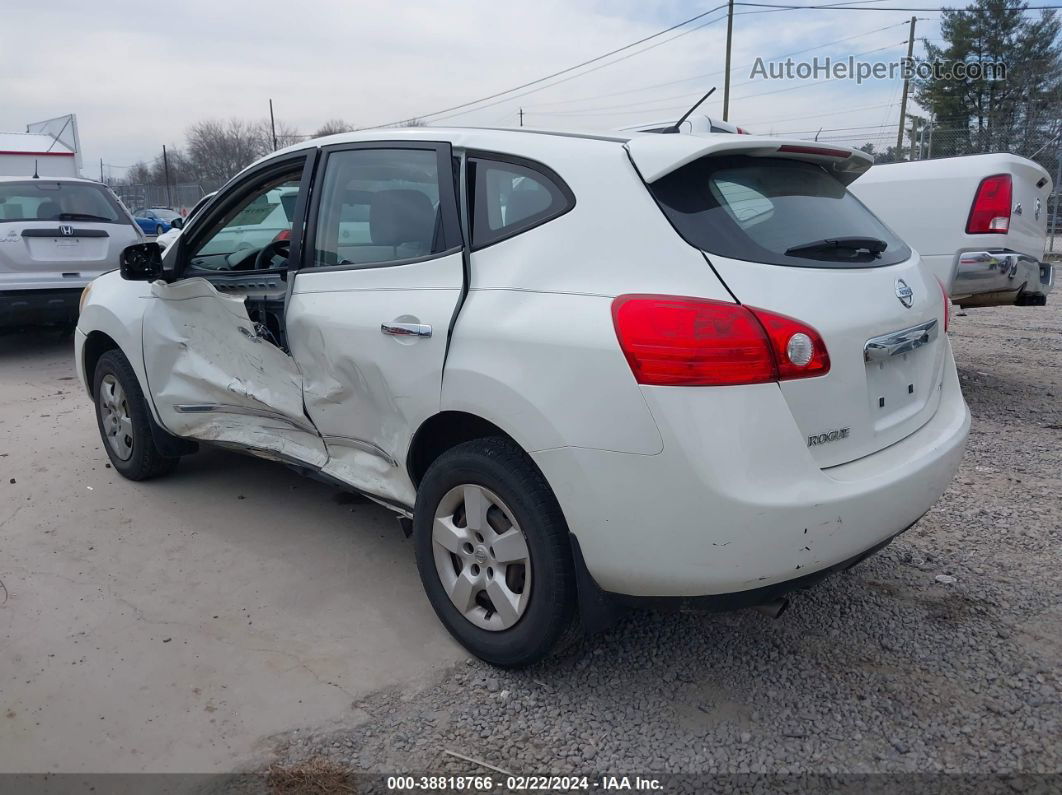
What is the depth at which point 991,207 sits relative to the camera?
5695 millimetres

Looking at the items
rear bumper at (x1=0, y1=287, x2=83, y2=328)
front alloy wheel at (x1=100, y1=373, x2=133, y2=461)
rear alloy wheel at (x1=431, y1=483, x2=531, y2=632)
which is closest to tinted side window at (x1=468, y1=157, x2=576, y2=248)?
rear alloy wheel at (x1=431, y1=483, x2=531, y2=632)

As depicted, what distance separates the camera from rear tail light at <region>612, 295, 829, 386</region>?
7.16ft

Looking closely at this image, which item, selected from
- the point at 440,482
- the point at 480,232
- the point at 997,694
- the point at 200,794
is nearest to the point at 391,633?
the point at 440,482

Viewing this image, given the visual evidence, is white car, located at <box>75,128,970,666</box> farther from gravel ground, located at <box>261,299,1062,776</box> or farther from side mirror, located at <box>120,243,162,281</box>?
side mirror, located at <box>120,243,162,281</box>

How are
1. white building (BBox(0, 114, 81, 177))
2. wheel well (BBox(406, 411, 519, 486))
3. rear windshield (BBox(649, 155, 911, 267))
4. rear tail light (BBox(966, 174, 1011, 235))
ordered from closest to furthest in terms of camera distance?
rear windshield (BBox(649, 155, 911, 267)) → wheel well (BBox(406, 411, 519, 486)) → rear tail light (BBox(966, 174, 1011, 235)) → white building (BBox(0, 114, 81, 177))

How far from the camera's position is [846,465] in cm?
236

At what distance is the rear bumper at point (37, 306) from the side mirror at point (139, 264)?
4723 mm

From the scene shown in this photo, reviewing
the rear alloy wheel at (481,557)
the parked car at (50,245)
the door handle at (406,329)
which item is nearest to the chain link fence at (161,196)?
the parked car at (50,245)

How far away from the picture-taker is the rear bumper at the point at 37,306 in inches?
307

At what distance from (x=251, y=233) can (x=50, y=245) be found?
206 inches

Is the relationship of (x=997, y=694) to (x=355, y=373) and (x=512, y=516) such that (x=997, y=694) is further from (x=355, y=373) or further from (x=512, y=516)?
(x=355, y=373)

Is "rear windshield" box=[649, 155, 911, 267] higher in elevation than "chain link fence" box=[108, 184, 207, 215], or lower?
lower

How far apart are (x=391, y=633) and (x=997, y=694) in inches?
80.2

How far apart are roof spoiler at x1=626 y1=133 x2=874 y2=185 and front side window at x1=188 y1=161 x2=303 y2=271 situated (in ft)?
6.10
